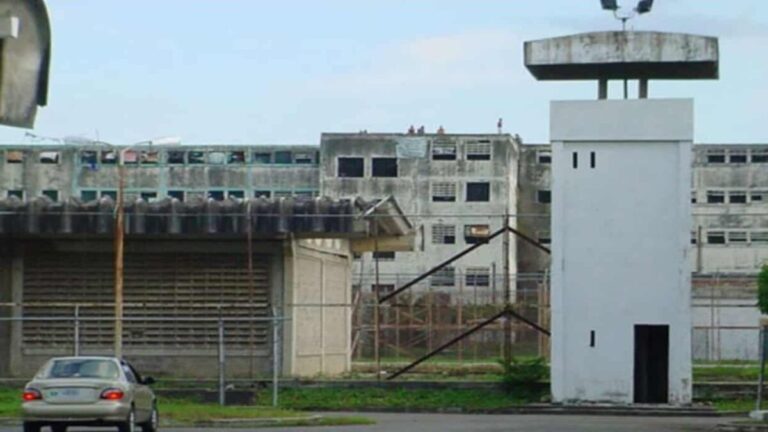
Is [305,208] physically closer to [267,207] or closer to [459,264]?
[267,207]

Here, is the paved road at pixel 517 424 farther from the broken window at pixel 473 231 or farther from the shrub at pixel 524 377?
the broken window at pixel 473 231

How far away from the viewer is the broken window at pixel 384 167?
7912 cm

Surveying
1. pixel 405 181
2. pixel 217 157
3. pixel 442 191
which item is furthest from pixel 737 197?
pixel 217 157

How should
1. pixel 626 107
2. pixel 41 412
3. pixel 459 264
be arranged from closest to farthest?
pixel 41 412, pixel 626 107, pixel 459 264

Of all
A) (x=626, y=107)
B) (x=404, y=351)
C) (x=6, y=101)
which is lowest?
(x=404, y=351)

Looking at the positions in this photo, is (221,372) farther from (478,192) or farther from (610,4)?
(478,192)

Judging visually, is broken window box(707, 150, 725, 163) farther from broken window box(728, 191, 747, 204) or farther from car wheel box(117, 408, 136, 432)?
car wheel box(117, 408, 136, 432)

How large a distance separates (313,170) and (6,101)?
77011mm

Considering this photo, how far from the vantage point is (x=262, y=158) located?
266ft

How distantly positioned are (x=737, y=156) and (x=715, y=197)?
2.65m

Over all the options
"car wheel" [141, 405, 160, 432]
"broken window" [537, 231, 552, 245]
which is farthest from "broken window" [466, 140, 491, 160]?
"car wheel" [141, 405, 160, 432]

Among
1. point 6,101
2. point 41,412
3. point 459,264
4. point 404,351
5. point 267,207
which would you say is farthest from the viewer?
point 459,264

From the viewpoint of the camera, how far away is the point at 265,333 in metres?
41.2

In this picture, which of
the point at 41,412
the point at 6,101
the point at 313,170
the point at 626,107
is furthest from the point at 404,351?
the point at 6,101
